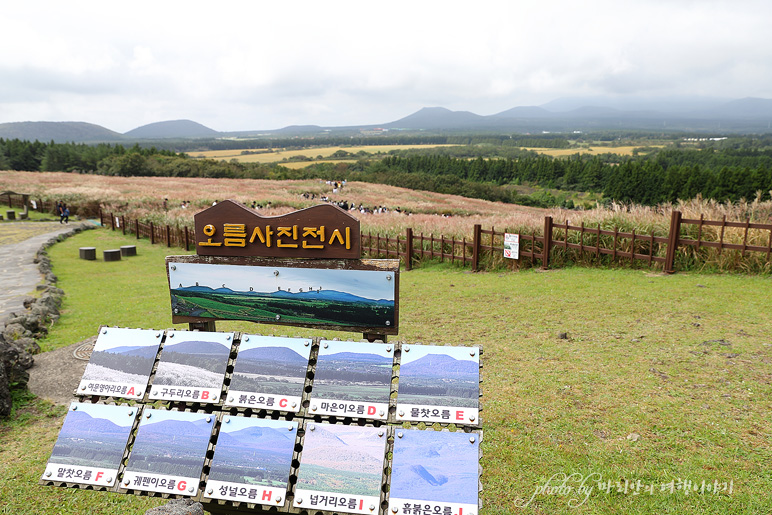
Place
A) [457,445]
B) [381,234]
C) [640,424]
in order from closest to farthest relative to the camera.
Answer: [457,445] < [640,424] < [381,234]

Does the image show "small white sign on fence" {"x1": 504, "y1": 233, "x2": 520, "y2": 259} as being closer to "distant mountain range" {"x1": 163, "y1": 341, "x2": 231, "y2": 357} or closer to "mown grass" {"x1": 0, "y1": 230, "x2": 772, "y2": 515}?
"mown grass" {"x1": 0, "y1": 230, "x2": 772, "y2": 515}

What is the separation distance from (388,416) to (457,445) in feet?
1.70

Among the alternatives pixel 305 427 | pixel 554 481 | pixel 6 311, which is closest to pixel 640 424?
pixel 554 481

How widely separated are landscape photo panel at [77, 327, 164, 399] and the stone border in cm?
269

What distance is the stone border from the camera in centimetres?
632

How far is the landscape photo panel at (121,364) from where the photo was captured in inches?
167

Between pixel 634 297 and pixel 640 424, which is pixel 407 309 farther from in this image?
pixel 640 424

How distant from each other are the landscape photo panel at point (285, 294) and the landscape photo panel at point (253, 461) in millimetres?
1035

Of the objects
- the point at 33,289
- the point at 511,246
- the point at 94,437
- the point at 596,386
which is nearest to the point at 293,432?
the point at 94,437

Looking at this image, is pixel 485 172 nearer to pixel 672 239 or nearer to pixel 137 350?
pixel 672 239

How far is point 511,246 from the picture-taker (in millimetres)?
14930

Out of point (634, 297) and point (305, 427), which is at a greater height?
point (305, 427)

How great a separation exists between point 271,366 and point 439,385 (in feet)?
4.36

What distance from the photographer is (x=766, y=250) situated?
11758 mm
